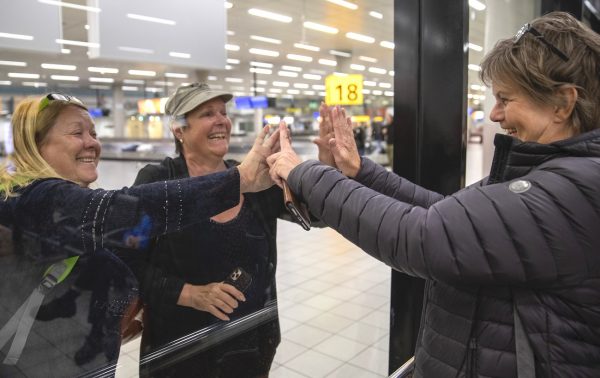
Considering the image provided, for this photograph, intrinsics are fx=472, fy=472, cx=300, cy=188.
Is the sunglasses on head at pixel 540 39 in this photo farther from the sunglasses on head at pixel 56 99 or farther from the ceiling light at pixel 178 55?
the sunglasses on head at pixel 56 99

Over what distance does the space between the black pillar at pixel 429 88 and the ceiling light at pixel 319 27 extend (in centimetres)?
456

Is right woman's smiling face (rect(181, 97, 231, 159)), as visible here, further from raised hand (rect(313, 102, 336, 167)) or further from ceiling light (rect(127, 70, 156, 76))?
raised hand (rect(313, 102, 336, 167))

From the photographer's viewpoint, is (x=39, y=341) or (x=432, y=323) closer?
(x=39, y=341)

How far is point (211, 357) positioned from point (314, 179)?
980mm

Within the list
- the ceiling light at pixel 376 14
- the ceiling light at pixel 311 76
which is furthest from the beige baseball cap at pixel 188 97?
the ceiling light at pixel 311 76

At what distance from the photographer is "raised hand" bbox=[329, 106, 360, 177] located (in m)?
A: 1.67

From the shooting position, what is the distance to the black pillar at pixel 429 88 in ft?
7.39

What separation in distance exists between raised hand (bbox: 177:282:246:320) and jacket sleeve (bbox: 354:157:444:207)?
0.62 meters

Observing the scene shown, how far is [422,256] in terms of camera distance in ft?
3.34

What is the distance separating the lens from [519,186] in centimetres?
101

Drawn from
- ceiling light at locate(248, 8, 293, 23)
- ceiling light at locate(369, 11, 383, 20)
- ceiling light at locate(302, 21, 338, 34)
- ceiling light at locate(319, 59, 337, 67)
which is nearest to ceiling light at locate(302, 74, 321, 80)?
ceiling light at locate(319, 59, 337, 67)

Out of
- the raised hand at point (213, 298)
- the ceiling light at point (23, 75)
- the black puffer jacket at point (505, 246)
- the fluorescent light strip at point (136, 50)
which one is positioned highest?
the fluorescent light strip at point (136, 50)

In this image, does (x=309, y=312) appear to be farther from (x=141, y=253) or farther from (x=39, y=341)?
(x=39, y=341)

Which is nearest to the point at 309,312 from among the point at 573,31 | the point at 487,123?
the point at 487,123
